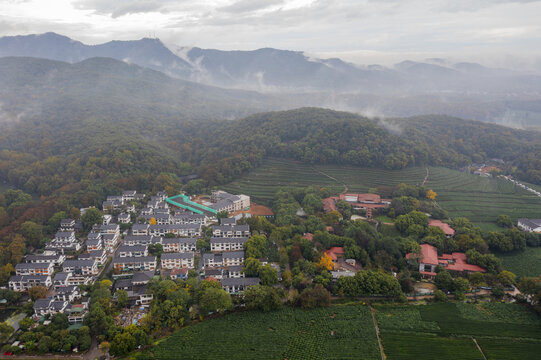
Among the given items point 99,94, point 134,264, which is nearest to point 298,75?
point 99,94

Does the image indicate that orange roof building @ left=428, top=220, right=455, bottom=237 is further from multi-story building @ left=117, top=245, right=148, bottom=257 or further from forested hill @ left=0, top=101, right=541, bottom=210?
multi-story building @ left=117, top=245, right=148, bottom=257

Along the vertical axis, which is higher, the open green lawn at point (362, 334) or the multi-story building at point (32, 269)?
the multi-story building at point (32, 269)

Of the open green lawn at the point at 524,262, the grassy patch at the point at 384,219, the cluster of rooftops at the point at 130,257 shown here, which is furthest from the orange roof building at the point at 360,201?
the open green lawn at the point at 524,262

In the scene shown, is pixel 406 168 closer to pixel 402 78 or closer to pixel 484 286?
pixel 484 286

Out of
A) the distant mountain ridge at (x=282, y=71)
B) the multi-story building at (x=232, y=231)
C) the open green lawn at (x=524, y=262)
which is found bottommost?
the open green lawn at (x=524, y=262)

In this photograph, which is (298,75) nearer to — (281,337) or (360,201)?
(360,201)

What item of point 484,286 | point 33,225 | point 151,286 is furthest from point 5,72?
point 484,286

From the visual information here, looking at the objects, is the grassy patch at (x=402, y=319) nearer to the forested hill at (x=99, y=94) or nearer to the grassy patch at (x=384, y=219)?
the grassy patch at (x=384, y=219)
